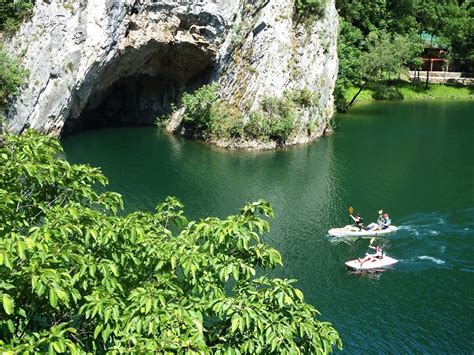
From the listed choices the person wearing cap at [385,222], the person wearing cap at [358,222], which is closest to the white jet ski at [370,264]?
the person wearing cap at [385,222]

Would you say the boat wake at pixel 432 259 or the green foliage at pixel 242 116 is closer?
the boat wake at pixel 432 259

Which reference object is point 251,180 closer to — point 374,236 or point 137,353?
point 374,236

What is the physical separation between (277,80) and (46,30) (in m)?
20.0

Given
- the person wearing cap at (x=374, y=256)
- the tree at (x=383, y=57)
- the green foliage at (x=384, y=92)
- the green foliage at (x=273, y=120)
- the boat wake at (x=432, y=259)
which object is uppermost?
the tree at (x=383, y=57)

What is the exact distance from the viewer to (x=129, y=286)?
12453 millimetres

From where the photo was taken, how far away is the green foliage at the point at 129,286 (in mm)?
10117

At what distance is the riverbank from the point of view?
274 feet

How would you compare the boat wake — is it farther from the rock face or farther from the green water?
the rock face

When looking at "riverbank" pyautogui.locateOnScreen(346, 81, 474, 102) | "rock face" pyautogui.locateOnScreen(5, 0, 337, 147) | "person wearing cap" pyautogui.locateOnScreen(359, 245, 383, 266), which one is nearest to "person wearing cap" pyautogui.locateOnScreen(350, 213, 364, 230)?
"person wearing cap" pyautogui.locateOnScreen(359, 245, 383, 266)

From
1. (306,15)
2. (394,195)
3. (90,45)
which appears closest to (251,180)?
(394,195)

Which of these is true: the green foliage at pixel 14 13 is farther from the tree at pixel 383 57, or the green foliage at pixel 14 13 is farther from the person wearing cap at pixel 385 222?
the tree at pixel 383 57

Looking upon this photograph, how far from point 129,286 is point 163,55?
4960 cm

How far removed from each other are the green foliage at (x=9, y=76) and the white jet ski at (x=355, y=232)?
1065 inches

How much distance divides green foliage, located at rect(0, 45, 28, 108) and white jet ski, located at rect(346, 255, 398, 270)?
97.4 feet
